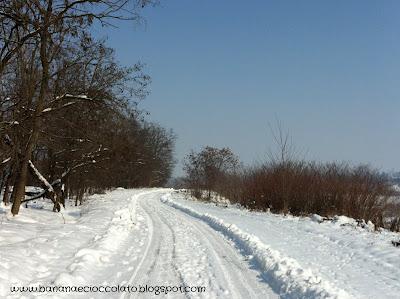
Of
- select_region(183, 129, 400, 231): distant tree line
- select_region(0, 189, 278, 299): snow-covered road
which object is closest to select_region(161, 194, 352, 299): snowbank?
select_region(0, 189, 278, 299): snow-covered road

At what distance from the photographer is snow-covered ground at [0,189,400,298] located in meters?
7.58

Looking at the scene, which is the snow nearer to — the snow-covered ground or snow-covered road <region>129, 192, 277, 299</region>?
the snow-covered ground

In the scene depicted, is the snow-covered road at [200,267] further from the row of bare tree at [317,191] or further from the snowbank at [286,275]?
the row of bare tree at [317,191]

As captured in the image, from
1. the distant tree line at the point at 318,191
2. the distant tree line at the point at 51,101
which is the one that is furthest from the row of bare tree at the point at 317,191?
the distant tree line at the point at 51,101

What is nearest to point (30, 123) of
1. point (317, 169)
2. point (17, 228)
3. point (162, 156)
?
point (17, 228)

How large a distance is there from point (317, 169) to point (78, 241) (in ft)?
58.1

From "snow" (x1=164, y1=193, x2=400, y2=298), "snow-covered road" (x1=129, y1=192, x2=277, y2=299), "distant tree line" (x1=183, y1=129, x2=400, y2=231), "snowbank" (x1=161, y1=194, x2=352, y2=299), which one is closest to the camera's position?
"snowbank" (x1=161, y1=194, x2=352, y2=299)

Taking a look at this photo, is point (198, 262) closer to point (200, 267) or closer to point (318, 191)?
point (200, 267)

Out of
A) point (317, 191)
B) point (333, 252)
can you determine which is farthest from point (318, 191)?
Result: point (333, 252)

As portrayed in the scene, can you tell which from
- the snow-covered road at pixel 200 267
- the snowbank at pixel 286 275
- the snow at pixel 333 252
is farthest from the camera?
the snow at pixel 333 252

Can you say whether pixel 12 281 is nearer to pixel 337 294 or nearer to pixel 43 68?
pixel 337 294

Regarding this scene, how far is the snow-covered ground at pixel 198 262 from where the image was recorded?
7582 millimetres

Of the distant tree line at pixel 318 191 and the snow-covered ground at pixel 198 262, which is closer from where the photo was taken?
the snow-covered ground at pixel 198 262

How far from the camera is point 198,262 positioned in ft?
33.1
